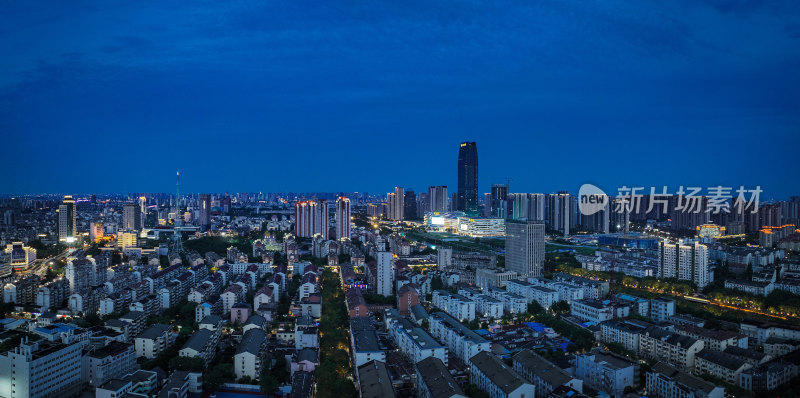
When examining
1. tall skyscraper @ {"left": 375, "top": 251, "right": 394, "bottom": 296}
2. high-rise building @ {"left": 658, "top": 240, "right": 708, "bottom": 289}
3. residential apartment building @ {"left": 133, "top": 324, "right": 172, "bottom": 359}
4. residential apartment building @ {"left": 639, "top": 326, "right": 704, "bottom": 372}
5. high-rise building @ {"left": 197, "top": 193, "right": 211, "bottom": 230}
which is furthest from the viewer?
high-rise building @ {"left": 197, "top": 193, "right": 211, "bottom": 230}

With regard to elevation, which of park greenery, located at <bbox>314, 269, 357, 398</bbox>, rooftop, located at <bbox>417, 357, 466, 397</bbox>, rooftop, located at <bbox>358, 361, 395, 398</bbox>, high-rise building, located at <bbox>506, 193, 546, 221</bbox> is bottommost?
park greenery, located at <bbox>314, 269, 357, 398</bbox>

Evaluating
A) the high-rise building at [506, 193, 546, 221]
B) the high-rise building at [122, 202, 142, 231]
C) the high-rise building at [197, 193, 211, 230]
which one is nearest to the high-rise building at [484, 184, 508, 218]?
the high-rise building at [506, 193, 546, 221]

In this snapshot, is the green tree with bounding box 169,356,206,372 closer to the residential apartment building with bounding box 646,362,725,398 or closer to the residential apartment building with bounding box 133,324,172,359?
the residential apartment building with bounding box 133,324,172,359

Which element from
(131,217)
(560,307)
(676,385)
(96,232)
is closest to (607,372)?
(676,385)

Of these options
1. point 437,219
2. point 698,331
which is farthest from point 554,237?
point 698,331

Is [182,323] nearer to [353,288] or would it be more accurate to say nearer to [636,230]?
[353,288]

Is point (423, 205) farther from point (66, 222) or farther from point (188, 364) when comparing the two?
point (188, 364)
